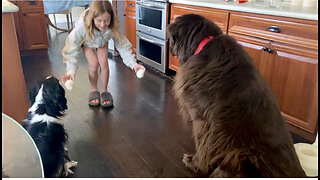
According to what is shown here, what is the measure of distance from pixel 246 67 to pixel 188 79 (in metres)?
0.29

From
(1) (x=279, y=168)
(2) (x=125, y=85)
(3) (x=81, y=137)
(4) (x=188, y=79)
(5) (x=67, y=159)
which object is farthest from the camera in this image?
(2) (x=125, y=85)

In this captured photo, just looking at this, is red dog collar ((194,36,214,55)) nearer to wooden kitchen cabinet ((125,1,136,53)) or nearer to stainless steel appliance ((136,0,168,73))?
stainless steel appliance ((136,0,168,73))

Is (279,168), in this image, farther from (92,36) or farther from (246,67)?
(92,36)

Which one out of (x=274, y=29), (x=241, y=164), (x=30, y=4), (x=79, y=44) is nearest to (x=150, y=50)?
(x=79, y=44)

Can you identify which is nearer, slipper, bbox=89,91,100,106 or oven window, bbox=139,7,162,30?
slipper, bbox=89,91,100,106

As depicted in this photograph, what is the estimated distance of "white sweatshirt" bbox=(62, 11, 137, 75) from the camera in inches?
85.1

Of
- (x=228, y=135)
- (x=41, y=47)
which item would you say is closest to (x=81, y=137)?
(x=228, y=135)

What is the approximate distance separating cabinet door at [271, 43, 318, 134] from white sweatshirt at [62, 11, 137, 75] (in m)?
1.13

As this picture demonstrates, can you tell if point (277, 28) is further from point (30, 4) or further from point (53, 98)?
point (30, 4)

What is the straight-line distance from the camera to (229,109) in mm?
1260

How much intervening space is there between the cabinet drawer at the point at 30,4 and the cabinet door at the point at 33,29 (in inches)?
2.2

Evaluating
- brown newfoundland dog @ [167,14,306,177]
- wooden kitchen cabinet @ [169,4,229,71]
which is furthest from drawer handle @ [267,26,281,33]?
brown newfoundland dog @ [167,14,306,177]

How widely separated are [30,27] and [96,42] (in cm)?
220

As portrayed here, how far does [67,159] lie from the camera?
1.60 meters
